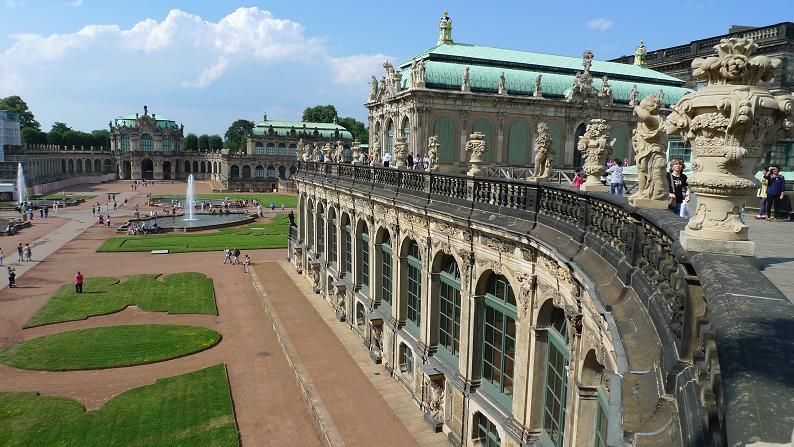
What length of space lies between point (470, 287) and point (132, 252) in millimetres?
46871

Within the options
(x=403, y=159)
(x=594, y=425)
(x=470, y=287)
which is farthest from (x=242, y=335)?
(x=594, y=425)

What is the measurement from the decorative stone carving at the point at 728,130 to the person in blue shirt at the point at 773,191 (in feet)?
47.3

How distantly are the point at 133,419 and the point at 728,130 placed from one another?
895 inches

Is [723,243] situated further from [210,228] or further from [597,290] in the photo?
[210,228]

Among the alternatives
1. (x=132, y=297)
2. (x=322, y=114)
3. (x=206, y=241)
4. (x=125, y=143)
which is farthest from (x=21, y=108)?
(x=132, y=297)

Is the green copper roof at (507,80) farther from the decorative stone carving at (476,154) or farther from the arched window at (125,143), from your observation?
the arched window at (125,143)

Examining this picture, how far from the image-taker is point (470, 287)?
1852 cm

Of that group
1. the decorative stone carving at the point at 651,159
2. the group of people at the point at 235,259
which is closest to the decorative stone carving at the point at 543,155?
the decorative stone carving at the point at 651,159

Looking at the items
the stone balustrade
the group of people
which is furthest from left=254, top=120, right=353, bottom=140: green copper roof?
the stone balustrade

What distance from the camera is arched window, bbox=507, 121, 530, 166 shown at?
123 ft

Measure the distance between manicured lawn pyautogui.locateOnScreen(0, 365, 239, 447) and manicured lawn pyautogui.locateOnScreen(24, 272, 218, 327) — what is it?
11.7 meters

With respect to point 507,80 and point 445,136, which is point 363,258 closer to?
point 445,136

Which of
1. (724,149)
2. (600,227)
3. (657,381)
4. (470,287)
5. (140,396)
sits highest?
(724,149)

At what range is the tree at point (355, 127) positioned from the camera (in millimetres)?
173100
